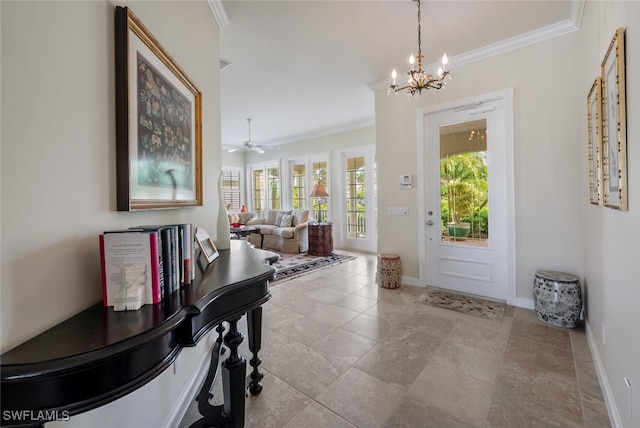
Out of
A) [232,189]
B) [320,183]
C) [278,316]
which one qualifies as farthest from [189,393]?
[232,189]

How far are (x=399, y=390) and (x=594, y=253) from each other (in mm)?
1813

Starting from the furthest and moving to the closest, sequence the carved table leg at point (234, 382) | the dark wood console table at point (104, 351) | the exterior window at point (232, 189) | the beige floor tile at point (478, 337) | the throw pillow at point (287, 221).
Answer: the exterior window at point (232, 189) < the throw pillow at point (287, 221) < the beige floor tile at point (478, 337) < the carved table leg at point (234, 382) < the dark wood console table at point (104, 351)

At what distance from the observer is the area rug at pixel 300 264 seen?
436 centimetres

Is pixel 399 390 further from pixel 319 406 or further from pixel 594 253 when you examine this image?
pixel 594 253

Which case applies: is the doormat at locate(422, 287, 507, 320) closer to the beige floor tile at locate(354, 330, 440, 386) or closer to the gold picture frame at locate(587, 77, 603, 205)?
the beige floor tile at locate(354, 330, 440, 386)

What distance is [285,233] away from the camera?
6.09 meters

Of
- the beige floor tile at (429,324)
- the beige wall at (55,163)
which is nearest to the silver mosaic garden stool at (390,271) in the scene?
the beige floor tile at (429,324)

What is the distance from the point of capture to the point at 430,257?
3.60 m

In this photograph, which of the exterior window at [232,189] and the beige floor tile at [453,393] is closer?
the beige floor tile at [453,393]

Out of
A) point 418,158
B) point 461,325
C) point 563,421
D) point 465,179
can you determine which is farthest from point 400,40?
point 563,421

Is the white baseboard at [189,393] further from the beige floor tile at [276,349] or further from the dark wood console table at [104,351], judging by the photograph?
the dark wood console table at [104,351]

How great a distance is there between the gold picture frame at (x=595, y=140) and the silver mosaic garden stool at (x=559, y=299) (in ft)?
2.67

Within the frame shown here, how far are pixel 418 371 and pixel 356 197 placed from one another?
4675 mm

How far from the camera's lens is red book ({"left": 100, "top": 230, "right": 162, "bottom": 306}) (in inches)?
33.7
